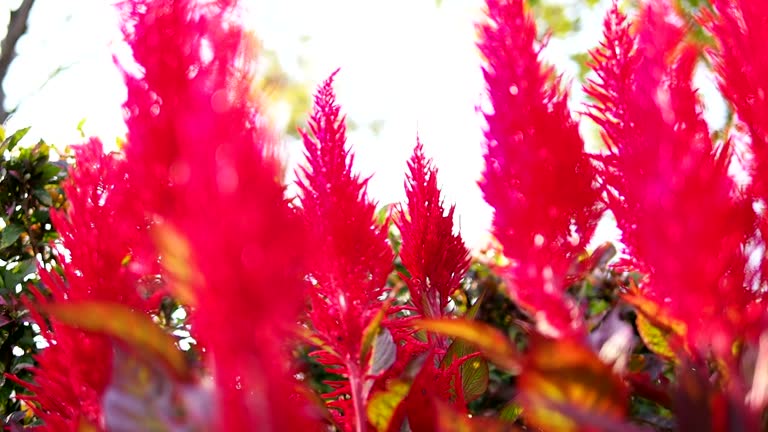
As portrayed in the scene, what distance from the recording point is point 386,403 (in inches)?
32.6

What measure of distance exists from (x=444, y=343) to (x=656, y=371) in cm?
36

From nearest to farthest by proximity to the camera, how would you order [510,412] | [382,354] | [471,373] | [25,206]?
[382,354], [510,412], [471,373], [25,206]

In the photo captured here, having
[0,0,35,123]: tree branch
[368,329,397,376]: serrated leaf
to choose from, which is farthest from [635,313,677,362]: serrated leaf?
[0,0,35,123]: tree branch

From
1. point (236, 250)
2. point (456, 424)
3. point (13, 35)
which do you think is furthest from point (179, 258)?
point (13, 35)

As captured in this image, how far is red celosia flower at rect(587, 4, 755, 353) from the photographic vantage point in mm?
602

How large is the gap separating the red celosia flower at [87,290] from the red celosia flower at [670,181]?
524 millimetres

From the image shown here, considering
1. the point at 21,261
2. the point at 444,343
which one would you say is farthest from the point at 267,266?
the point at 21,261

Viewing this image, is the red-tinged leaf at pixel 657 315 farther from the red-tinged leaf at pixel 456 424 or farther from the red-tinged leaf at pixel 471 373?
the red-tinged leaf at pixel 471 373

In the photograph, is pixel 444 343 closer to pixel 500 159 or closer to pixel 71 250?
pixel 500 159

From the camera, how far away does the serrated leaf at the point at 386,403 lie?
819 mm

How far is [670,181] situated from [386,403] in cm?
40

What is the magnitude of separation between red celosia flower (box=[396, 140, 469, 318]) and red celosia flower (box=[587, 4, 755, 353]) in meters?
0.26

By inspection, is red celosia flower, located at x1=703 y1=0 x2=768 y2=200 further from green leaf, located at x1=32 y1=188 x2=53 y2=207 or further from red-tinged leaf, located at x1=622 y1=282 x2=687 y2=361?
green leaf, located at x1=32 y1=188 x2=53 y2=207

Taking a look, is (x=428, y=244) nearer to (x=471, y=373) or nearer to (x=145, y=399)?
(x=471, y=373)
